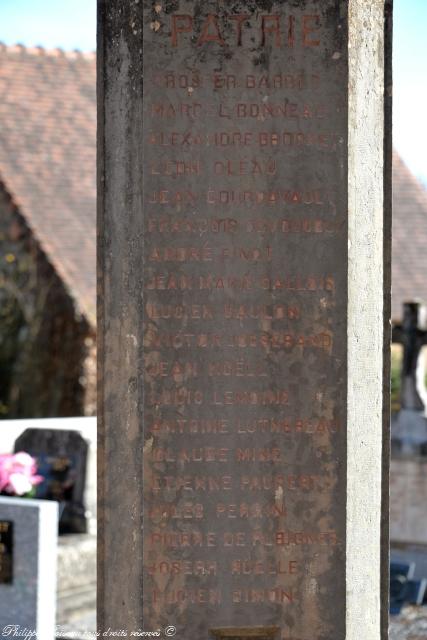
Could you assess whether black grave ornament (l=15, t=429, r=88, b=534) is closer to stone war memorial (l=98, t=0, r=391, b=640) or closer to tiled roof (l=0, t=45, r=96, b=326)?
stone war memorial (l=98, t=0, r=391, b=640)

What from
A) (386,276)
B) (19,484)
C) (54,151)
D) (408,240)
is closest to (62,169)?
(54,151)

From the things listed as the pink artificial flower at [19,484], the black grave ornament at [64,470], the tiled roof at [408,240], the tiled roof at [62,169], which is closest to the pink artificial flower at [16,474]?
the pink artificial flower at [19,484]

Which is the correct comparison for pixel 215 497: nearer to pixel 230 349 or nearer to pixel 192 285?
pixel 230 349

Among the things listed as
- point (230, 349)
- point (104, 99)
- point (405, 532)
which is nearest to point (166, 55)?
point (104, 99)

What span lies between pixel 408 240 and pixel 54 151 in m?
6.60

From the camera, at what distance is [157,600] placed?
3508mm

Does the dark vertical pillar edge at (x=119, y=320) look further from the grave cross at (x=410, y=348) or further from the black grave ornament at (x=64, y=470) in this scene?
the grave cross at (x=410, y=348)

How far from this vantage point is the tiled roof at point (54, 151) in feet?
48.8

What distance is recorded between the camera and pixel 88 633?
638 cm

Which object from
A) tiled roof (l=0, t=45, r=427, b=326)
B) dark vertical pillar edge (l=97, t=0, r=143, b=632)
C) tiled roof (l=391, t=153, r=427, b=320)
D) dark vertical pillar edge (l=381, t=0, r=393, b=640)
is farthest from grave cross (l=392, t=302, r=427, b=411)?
tiled roof (l=391, t=153, r=427, b=320)

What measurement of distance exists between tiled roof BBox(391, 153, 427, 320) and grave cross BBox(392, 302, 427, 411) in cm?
749

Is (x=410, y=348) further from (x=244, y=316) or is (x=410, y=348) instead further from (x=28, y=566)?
(x=244, y=316)

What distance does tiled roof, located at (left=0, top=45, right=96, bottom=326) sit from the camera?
1487 cm

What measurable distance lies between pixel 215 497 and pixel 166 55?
63.3 inches
